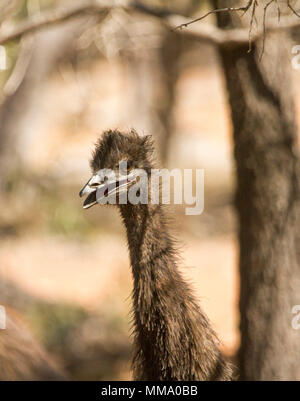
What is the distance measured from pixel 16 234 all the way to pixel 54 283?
1985 mm

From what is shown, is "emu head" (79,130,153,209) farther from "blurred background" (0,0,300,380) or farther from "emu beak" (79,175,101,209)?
"blurred background" (0,0,300,380)

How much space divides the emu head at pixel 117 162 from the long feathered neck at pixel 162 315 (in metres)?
0.25

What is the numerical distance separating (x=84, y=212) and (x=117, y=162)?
29.0 feet

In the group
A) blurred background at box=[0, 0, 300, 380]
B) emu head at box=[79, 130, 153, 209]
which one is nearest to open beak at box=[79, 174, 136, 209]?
emu head at box=[79, 130, 153, 209]

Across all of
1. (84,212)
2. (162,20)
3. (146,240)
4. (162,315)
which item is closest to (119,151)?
(146,240)

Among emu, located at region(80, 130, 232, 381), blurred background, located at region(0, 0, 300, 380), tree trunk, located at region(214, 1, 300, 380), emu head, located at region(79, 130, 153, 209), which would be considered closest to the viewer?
emu head, located at region(79, 130, 153, 209)

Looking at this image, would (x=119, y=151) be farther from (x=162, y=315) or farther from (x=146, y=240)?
(x=162, y=315)

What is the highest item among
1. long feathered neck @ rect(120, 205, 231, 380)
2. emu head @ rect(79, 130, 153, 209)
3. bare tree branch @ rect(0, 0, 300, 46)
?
bare tree branch @ rect(0, 0, 300, 46)

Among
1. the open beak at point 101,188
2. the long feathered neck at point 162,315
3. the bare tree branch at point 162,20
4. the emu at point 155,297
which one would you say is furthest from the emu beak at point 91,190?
the bare tree branch at point 162,20

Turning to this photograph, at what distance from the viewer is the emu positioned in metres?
3.55

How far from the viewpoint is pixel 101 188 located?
3.31 m

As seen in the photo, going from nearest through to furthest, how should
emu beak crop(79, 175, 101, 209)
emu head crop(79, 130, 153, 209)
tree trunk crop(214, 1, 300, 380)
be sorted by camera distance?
emu beak crop(79, 175, 101, 209)
emu head crop(79, 130, 153, 209)
tree trunk crop(214, 1, 300, 380)

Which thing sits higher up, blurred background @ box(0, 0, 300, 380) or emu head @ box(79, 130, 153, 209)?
blurred background @ box(0, 0, 300, 380)
